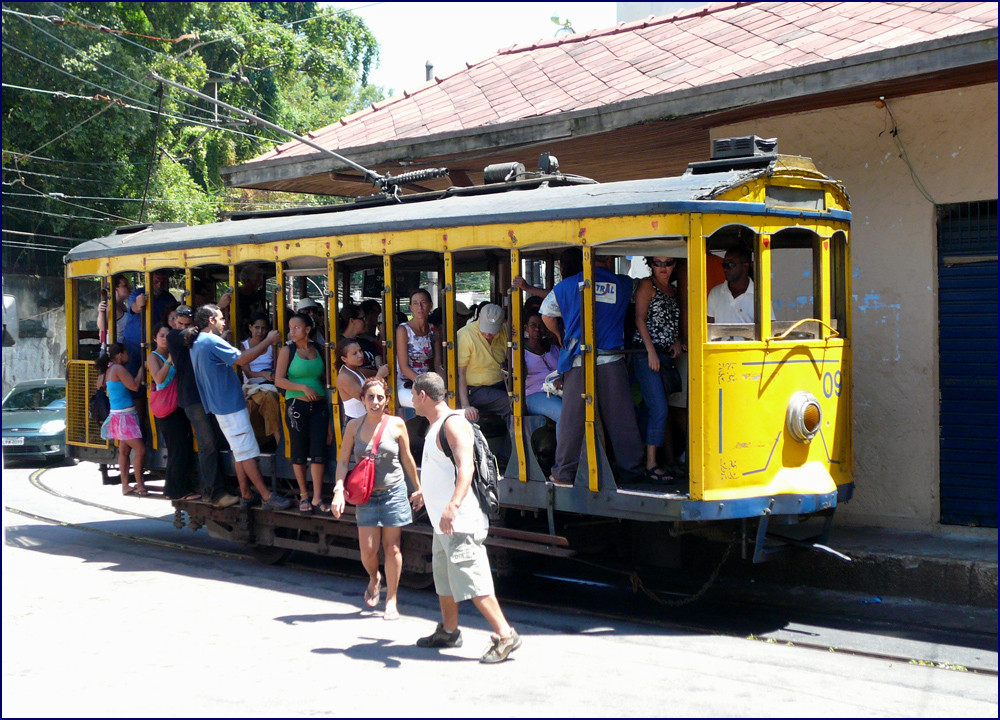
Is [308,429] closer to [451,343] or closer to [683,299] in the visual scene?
[451,343]

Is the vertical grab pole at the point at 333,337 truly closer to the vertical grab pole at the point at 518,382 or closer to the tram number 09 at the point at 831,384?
the vertical grab pole at the point at 518,382

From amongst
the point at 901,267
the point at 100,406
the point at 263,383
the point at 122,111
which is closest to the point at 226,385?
the point at 263,383

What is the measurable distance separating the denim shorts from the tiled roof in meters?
4.90

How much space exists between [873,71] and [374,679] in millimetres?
5992

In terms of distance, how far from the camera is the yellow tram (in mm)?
7043

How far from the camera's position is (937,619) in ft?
25.0

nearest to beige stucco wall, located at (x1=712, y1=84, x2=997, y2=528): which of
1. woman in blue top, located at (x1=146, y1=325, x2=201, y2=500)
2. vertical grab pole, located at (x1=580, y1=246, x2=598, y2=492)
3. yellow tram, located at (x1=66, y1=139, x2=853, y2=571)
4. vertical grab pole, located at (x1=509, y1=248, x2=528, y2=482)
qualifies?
yellow tram, located at (x1=66, y1=139, x2=853, y2=571)

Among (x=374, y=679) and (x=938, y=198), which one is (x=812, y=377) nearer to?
(x=938, y=198)

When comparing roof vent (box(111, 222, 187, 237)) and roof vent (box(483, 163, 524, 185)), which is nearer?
roof vent (box(483, 163, 524, 185))

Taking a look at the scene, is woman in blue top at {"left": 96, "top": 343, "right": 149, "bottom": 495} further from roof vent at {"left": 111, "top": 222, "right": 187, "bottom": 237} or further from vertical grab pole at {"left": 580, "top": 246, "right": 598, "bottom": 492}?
vertical grab pole at {"left": 580, "top": 246, "right": 598, "bottom": 492}

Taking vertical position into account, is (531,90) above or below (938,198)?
above

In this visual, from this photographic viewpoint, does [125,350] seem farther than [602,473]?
Yes

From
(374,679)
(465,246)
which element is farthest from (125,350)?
(374,679)

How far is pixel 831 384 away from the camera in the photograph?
7836 mm
